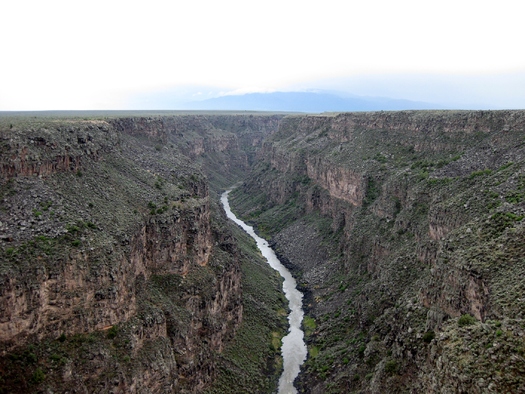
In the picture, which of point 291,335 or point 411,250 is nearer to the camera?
point 411,250

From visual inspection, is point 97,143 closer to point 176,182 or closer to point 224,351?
point 176,182

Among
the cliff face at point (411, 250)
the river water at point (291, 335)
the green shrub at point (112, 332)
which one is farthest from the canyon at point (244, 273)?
the river water at point (291, 335)

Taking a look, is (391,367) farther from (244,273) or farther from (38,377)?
(244,273)

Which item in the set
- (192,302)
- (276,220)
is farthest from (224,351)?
(276,220)

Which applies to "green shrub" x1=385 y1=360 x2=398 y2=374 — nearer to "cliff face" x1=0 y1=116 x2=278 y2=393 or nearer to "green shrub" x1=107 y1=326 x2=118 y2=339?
"cliff face" x1=0 y1=116 x2=278 y2=393

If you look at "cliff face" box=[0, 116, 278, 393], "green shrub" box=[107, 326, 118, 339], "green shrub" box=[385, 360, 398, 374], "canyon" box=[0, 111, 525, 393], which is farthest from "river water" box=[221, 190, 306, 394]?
"green shrub" box=[107, 326, 118, 339]

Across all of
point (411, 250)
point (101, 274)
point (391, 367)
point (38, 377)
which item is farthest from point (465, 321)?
point (38, 377)

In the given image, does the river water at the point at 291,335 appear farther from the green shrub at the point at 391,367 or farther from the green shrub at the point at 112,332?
the green shrub at the point at 112,332
